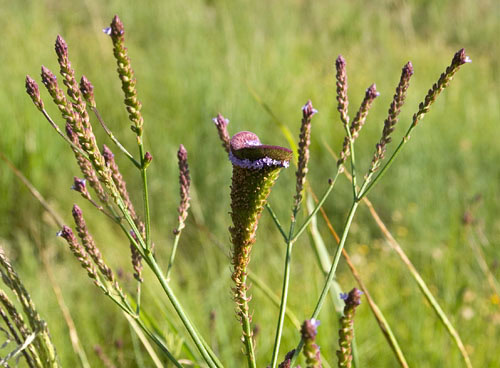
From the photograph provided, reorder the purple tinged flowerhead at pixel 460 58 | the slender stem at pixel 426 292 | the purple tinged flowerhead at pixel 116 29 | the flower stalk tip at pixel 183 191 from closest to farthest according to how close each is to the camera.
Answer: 1. the purple tinged flowerhead at pixel 116 29
2. the purple tinged flowerhead at pixel 460 58
3. the flower stalk tip at pixel 183 191
4. the slender stem at pixel 426 292

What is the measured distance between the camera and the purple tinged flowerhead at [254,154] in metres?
0.79

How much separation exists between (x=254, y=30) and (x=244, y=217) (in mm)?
6368

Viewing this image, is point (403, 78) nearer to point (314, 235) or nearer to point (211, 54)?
point (314, 235)

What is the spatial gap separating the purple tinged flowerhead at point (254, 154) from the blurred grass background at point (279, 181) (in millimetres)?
1019

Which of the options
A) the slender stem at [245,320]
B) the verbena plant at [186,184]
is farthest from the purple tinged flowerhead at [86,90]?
the slender stem at [245,320]

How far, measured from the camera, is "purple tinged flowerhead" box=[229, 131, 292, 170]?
79 centimetres

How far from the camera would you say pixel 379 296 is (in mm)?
3014

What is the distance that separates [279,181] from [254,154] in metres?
3.72

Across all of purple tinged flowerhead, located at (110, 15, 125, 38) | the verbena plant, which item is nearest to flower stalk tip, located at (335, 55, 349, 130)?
the verbena plant

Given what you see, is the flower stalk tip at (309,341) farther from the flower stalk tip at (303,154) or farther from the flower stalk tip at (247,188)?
the flower stalk tip at (303,154)

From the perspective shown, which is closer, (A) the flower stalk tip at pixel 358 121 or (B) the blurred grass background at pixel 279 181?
(A) the flower stalk tip at pixel 358 121

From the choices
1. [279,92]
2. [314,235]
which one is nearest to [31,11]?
[279,92]

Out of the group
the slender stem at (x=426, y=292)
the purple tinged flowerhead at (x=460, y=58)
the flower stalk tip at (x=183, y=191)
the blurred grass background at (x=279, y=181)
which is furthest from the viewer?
the blurred grass background at (x=279, y=181)

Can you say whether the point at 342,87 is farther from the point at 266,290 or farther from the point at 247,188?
the point at 266,290
